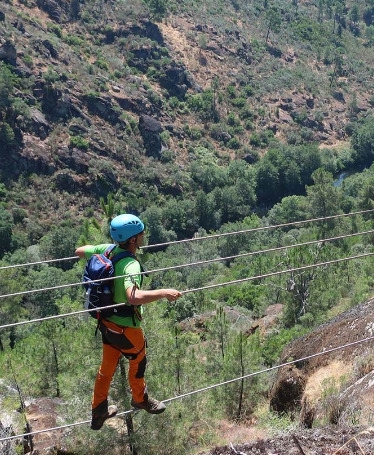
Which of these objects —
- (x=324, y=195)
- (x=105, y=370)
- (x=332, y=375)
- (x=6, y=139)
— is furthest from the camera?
(x=6, y=139)

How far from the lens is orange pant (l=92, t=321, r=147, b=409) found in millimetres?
5152

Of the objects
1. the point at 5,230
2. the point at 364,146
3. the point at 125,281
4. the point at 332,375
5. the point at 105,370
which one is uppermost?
the point at 125,281

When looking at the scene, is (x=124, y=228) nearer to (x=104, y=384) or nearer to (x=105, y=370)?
(x=105, y=370)

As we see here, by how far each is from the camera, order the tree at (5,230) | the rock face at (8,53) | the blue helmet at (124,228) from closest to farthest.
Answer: the blue helmet at (124,228)
the tree at (5,230)
the rock face at (8,53)

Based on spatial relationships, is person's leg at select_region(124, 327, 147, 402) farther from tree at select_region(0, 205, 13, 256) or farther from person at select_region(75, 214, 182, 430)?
tree at select_region(0, 205, 13, 256)

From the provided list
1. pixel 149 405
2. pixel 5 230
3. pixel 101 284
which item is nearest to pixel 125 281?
pixel 101 284

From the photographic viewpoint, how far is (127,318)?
507 centimetres

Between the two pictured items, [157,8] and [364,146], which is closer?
[364,146]

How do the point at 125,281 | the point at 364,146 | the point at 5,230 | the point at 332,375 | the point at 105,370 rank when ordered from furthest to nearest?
the point at 364,146, the point at 5,230, the point at 332,375, the point at 105,370, the point at 125,281

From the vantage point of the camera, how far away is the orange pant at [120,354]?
16.9 ft

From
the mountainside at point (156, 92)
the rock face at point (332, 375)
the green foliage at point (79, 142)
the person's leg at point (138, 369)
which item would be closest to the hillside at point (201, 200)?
the rock face at point (332, 375)

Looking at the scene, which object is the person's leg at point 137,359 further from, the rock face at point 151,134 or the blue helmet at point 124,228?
the rock face at point 151,134

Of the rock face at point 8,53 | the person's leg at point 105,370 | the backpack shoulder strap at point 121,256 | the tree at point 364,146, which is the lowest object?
the tree at point 364,146

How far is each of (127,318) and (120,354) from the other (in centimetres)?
69
